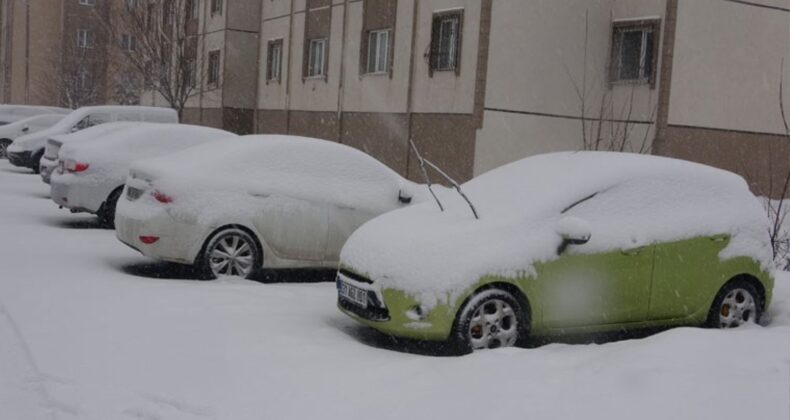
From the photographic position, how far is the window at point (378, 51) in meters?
22.9

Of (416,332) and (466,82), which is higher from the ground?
(466,82)

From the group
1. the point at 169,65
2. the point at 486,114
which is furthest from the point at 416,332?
the point at 169,65

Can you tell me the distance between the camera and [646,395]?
4797 millimetres

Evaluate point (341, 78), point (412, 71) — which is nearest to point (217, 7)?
point (341, 78)

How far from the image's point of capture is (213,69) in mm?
32750

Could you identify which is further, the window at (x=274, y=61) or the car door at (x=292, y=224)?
the window at (x=274, y=61)

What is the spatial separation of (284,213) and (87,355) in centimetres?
337

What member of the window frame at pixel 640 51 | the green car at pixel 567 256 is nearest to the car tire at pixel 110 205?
the green car at pixel 567 256

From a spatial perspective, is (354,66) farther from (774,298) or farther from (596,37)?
(774,298)

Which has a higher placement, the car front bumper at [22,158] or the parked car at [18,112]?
the parked car at [18,112]

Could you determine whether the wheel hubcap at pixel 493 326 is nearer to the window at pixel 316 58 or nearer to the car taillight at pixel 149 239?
the car taillight at pixel 149 239

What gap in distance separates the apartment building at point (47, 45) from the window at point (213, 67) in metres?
15.0

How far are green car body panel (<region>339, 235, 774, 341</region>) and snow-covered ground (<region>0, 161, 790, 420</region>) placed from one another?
0.27 meters

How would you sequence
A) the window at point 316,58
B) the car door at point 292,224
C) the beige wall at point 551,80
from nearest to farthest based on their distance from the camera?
the car door at point 292,224 < the beige wall at point 551,80 < the window at point 316,58
